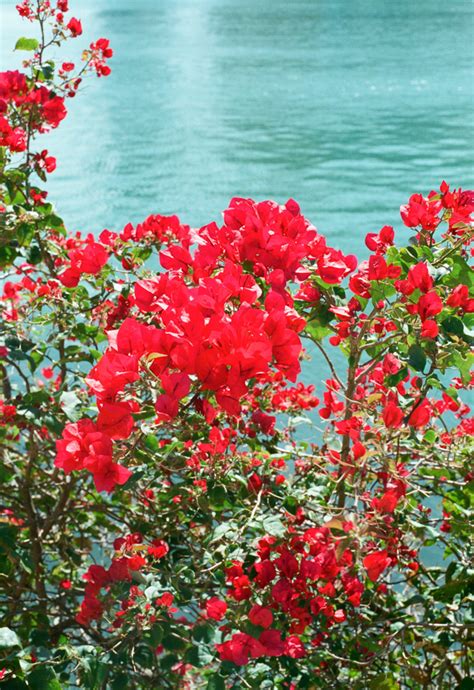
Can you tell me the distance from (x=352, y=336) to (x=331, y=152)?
4.44 meters

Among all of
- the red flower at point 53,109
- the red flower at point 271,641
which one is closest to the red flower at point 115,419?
the red flower at point 271,641

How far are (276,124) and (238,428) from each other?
17.4ft

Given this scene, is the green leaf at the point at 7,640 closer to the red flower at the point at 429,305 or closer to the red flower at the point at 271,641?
the red flower at the point at 271,641

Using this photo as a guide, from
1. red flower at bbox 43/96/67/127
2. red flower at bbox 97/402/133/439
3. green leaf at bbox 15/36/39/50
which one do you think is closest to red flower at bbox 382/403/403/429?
red flower at bbox 97/402/133/439

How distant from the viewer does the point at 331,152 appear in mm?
5273

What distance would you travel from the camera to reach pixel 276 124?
611cm

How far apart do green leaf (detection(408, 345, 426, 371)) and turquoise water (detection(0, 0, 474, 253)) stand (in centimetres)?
252

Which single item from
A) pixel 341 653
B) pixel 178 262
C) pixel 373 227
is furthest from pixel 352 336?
pixel 373 227

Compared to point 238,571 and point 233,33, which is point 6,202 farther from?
point 233,33

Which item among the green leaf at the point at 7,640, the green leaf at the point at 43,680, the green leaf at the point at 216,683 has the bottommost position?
the green leaf at the point at 43,680

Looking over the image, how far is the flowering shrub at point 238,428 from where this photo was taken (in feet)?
2.46

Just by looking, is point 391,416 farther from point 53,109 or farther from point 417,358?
point 53,109

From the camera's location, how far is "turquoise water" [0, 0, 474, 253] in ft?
13.8

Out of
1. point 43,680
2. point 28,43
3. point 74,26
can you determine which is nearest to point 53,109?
point 28,43
